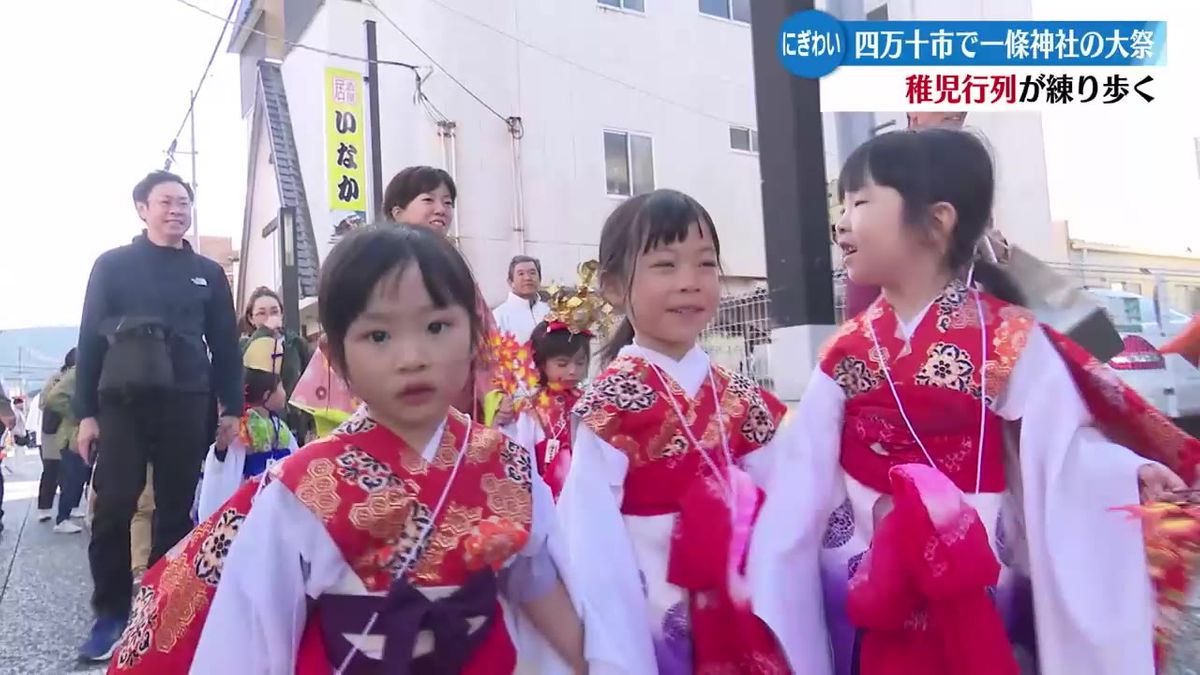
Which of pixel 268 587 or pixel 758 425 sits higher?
pixel 758 425

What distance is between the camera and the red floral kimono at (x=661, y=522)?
191cm

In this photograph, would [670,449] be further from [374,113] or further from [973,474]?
[374,113]

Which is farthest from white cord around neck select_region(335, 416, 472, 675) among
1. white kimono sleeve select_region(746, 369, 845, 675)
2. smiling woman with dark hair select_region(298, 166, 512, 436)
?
smiling woman with dark hair select_region(298, 166, 512, 436)

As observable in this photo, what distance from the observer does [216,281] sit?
4105mm

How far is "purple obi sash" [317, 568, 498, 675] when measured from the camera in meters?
1.52

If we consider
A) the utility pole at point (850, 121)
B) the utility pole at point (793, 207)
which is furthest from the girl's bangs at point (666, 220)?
the utility pole at point (850, 121)

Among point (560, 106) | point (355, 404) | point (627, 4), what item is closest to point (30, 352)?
point (560, 106)

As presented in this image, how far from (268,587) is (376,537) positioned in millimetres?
183

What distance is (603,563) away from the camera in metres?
1.92

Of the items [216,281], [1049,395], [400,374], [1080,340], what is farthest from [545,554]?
[216,281]

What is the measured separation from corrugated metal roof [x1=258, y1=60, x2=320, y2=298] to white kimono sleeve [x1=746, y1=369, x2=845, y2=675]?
13.1m

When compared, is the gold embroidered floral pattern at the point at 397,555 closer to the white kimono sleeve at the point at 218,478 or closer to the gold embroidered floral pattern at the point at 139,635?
the gold embroidered floral pattern at the point at 139,635

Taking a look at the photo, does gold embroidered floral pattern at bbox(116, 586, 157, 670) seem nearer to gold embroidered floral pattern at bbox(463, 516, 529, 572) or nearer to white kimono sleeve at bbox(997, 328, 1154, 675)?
gold embroidered floral pattern at bbox(463, 516, 529, 572)

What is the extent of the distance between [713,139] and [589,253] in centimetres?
280
